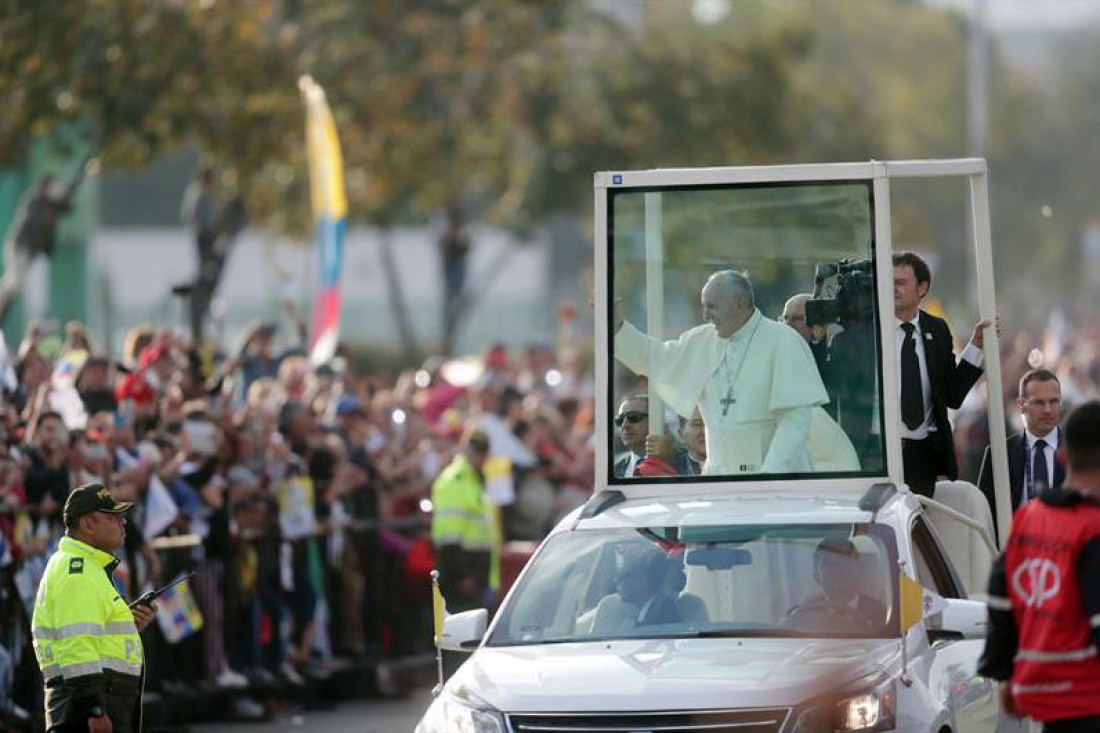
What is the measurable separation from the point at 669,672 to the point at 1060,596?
1887mm

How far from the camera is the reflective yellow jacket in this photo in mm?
10398

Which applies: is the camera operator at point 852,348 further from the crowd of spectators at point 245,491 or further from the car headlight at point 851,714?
the crowd of spectators at point 245,491

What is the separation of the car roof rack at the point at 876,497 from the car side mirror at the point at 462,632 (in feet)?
5.46

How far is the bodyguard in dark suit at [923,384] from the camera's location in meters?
13.0

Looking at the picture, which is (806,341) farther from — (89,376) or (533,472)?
(533,472)

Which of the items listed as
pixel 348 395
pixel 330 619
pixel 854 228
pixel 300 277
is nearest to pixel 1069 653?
pixel 854 228

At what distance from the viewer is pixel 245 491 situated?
57.3 feet

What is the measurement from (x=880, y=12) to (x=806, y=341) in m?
93.7

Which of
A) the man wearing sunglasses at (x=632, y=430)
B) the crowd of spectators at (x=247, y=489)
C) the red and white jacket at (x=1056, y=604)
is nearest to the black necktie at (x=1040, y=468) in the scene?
the crowd of spectators at (x=247, y=489)

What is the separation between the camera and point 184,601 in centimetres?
1628

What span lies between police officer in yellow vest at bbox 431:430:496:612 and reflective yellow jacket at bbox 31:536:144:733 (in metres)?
8.66

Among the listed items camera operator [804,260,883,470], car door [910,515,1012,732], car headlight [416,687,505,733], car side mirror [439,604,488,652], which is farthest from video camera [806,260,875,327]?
car headlight [416,687,505,733]

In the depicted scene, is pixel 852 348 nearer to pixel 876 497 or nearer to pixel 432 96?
pixel 876 497

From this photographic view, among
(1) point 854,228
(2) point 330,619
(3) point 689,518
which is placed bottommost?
(2) point 330,619
